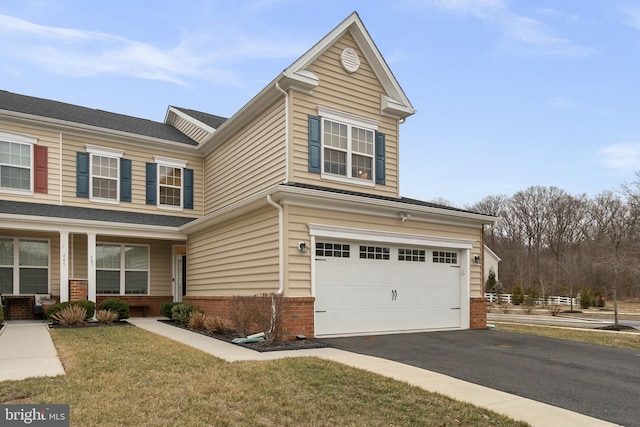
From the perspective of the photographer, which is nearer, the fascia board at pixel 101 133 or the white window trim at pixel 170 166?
the fascia board at pixel 101 133

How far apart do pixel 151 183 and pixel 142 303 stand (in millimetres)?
4388

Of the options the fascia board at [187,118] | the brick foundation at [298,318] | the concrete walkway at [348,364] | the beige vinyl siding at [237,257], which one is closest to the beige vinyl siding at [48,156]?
the beige vinyl siding at [237,257]

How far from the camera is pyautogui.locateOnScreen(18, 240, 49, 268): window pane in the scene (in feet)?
50.5

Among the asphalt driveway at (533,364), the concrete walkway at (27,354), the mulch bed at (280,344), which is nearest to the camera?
the asphalt driveway at (533,364)

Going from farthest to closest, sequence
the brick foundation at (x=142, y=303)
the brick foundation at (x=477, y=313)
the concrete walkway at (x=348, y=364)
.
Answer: the brick foundation at (x=142, y=303), the brick foundation at (x=477, y=313), the concrete walkway at (x=348, y=364)

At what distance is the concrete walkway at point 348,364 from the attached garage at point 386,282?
2091mm

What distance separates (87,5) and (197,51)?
5058 millimetres

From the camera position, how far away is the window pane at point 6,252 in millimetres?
15141

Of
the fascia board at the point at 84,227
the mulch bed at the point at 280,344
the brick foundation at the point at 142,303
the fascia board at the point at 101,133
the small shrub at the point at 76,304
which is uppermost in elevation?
the fascia board at the point at 101,133

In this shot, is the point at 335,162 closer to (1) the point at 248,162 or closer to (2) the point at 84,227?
(1) the point at 248,162

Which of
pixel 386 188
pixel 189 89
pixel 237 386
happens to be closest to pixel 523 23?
pixel 386 188

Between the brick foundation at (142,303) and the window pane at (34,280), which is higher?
the window pane at (34,280)

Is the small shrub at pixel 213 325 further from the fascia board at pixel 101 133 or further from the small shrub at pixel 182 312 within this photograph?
the fascia board at pixel 101 133

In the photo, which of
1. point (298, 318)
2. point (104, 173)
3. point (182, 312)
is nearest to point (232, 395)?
point (298, 318)
